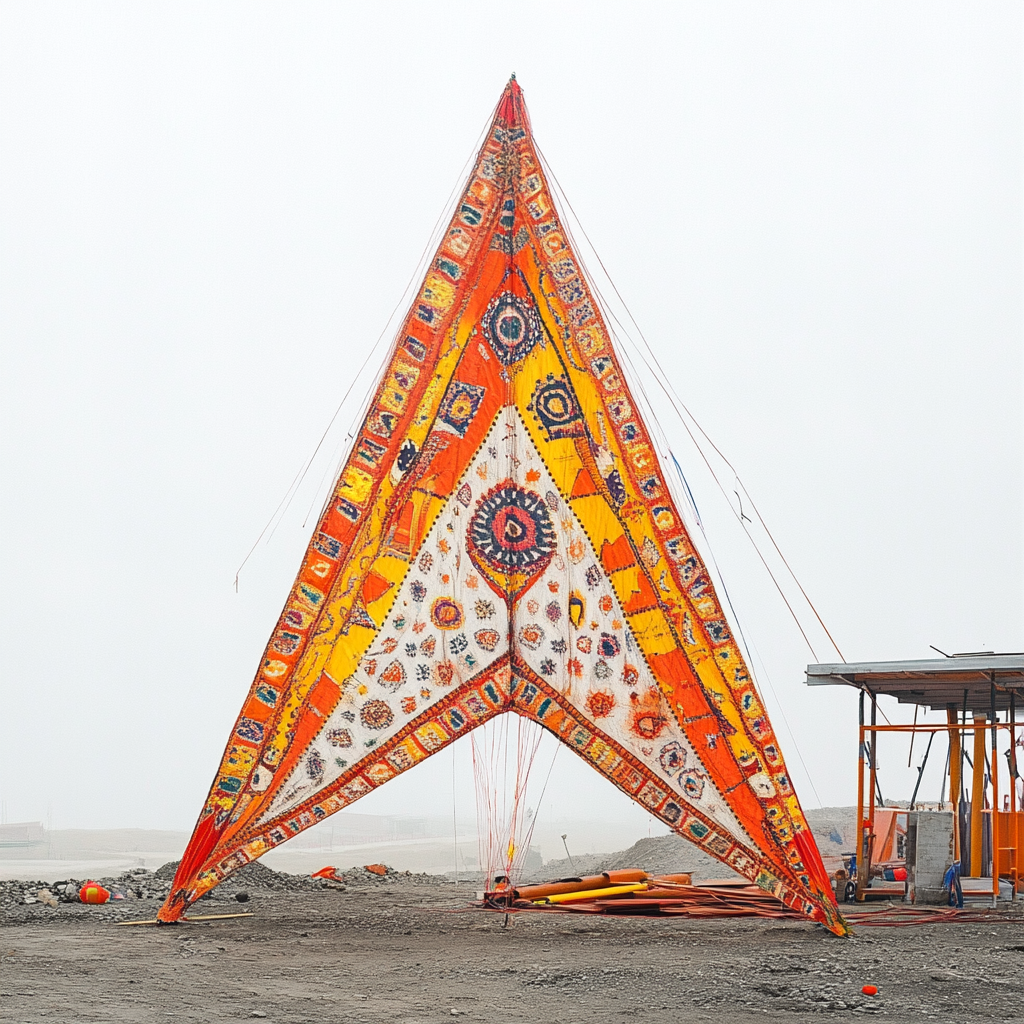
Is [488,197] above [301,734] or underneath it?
above

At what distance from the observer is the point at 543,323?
31.0 ft

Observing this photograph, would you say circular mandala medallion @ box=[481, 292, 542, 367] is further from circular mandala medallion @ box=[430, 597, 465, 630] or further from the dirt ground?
the dirt ground

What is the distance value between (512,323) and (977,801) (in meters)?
7.99

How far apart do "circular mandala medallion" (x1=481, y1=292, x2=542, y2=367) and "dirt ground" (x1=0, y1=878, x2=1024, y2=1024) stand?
4.49 metres

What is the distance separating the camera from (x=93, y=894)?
1066 centimetres

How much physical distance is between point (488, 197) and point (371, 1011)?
6145mm

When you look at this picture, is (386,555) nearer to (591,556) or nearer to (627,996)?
(591,556)

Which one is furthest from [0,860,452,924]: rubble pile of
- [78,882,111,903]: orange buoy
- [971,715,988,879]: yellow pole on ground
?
[971,715,988,879]: yellow pole on ground

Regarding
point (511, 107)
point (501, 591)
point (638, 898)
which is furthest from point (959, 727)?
point (511, 107)

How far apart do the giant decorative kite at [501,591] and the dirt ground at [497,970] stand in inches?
34.3

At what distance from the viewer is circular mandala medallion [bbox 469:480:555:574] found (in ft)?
31.2

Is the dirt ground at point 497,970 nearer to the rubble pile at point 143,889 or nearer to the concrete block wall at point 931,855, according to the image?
the rubble pile at point 143,889

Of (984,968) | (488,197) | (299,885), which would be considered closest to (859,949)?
(984,968)

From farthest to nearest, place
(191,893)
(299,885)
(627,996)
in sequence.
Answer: (299,885) → (191,893) → (627,996)
